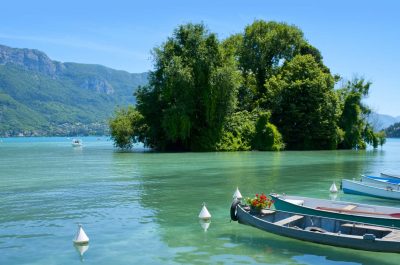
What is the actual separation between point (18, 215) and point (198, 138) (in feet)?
159

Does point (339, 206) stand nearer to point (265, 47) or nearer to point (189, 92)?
point (189, 92)

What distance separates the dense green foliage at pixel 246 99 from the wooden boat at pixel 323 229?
4722cm

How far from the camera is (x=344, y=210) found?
17.3m

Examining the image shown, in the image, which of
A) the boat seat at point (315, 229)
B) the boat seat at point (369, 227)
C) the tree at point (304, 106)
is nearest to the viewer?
the boat seat at point (369, 227)

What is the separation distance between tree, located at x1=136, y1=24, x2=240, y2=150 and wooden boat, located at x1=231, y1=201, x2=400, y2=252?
1859 inches

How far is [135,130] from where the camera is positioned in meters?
71.2

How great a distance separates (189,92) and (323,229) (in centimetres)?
5042

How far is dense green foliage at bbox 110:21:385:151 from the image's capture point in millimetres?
64625

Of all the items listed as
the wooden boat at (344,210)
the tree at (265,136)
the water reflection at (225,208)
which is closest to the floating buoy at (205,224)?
the water reflection at (225,208)

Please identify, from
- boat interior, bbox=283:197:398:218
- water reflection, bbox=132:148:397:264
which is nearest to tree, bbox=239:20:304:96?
water reflection, bbox=132:148:397:264

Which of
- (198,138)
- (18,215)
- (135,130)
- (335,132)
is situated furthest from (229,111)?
(18,215)

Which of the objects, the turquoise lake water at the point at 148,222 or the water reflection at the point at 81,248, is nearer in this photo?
the turquoise lake water at the point at 148,222

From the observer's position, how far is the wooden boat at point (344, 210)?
50.0 ft

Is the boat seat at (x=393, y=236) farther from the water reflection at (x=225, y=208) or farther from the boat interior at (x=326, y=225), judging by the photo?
→ the water reflection at (x=225, y=208)
